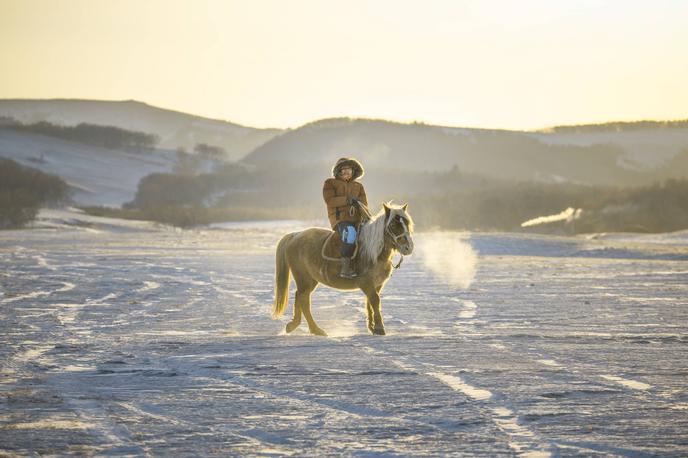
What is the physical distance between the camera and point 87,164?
114688 millimetres

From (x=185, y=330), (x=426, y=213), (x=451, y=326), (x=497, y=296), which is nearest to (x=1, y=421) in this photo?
(x=185, y=330)

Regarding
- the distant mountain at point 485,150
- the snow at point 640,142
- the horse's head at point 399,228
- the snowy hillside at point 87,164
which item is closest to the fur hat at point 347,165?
the horse's head at point 399,228

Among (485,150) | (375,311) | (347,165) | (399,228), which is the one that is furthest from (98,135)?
(399,228)

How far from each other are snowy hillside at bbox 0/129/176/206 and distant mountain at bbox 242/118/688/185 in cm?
1967

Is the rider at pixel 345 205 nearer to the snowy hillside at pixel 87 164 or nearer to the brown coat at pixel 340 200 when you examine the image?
the brown coat at pixel 340 200

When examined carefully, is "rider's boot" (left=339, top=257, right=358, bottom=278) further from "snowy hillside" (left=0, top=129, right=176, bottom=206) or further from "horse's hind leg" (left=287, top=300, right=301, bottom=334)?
"snowy hillside" (left=0, top=129, right=176, bottom=206)

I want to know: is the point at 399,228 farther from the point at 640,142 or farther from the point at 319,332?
the point at 640,142

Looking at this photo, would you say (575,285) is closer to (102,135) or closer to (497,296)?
(497,296)

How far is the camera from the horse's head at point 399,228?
10.7 m

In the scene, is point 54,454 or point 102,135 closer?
point 54,454

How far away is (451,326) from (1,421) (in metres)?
6.99

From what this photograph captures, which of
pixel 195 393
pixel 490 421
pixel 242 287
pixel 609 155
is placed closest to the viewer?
pixel 490 421

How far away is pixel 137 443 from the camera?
579 centimetres

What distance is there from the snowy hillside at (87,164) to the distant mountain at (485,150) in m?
19.7
